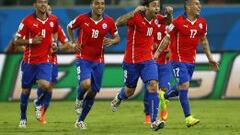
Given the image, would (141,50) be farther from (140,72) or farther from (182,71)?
(182,71)

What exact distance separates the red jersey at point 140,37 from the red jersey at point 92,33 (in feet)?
1.30

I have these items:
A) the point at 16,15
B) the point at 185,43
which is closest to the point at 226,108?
the point at 185,43

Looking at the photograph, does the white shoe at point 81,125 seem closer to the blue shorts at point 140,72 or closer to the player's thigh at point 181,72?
the blue shorts at point 140,72

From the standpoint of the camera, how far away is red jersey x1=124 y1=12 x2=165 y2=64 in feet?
57.0

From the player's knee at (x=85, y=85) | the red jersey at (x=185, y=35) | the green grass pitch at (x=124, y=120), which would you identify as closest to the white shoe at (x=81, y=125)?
the green grass pitch at (x=124, y=120)

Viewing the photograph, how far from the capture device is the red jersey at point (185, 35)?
18047 millimetres

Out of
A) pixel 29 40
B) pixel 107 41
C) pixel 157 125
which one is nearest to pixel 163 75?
pixel 107 41

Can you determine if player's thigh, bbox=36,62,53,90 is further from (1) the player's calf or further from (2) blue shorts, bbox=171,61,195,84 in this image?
(2) blue shorts, bbox=171,61,195,84

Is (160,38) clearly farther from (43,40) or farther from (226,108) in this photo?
(226,108)

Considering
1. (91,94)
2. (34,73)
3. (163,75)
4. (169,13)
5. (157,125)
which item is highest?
(169,13)

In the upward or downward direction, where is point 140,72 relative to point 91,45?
downward

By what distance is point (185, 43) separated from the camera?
715 inches

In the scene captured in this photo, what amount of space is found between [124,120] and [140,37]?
322 cm

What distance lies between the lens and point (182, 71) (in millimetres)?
17922
